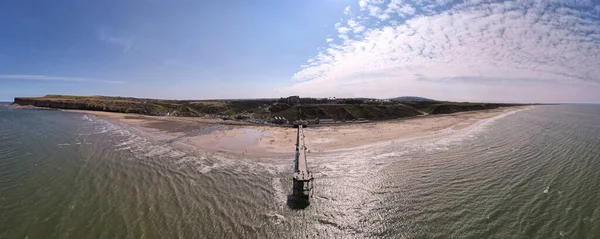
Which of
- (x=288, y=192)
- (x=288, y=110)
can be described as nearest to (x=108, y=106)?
(x=288, y=110)

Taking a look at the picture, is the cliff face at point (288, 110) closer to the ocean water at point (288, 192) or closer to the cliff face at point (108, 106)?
the cliff face at point (108, 106)

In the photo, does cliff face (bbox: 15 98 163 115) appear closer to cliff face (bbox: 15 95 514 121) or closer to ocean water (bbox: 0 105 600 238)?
cliff face (bbox: 15 95 514 121)

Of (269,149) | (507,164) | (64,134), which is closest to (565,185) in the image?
(507,164)

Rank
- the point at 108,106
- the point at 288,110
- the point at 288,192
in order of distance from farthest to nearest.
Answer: the point at 108,106
the point at 288,110
the point at 288,192

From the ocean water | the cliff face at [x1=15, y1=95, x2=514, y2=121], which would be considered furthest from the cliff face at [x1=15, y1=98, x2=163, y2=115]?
the ocean water

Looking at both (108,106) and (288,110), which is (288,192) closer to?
(288,110)

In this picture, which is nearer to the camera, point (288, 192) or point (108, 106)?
point (288, 192)

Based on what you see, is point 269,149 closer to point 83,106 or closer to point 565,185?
point 565,185

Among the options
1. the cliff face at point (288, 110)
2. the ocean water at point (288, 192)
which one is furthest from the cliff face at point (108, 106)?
the ocean water at point (288, 192)
